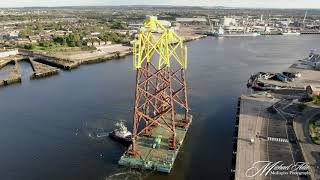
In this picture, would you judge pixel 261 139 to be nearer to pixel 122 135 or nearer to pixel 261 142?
pixel 261 142

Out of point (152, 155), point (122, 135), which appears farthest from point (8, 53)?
point (152, 155)

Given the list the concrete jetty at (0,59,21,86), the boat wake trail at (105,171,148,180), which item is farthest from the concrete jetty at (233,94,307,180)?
the concrete jetty at (0,59,21,86)

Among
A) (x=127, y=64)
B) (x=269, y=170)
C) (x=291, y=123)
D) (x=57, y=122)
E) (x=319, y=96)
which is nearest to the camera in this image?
(x=269, y=170)

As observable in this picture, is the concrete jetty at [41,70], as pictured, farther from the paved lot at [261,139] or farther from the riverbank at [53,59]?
the paved lot at [261,139]

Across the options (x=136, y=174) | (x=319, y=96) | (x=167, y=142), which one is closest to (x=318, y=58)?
(x=319, y=96)

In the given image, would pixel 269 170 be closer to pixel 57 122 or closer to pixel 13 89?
pixel 57 122

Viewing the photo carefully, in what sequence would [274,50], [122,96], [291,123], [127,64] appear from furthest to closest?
1. [274,50]
2. [127,64]
3. [122,96]
4. [291,123]

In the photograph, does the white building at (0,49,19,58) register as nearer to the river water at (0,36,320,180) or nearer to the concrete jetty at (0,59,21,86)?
the concrete jetty at (0,59,21,86)

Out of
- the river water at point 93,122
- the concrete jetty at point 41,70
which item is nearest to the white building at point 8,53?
the concrete jetty at point 41,70
